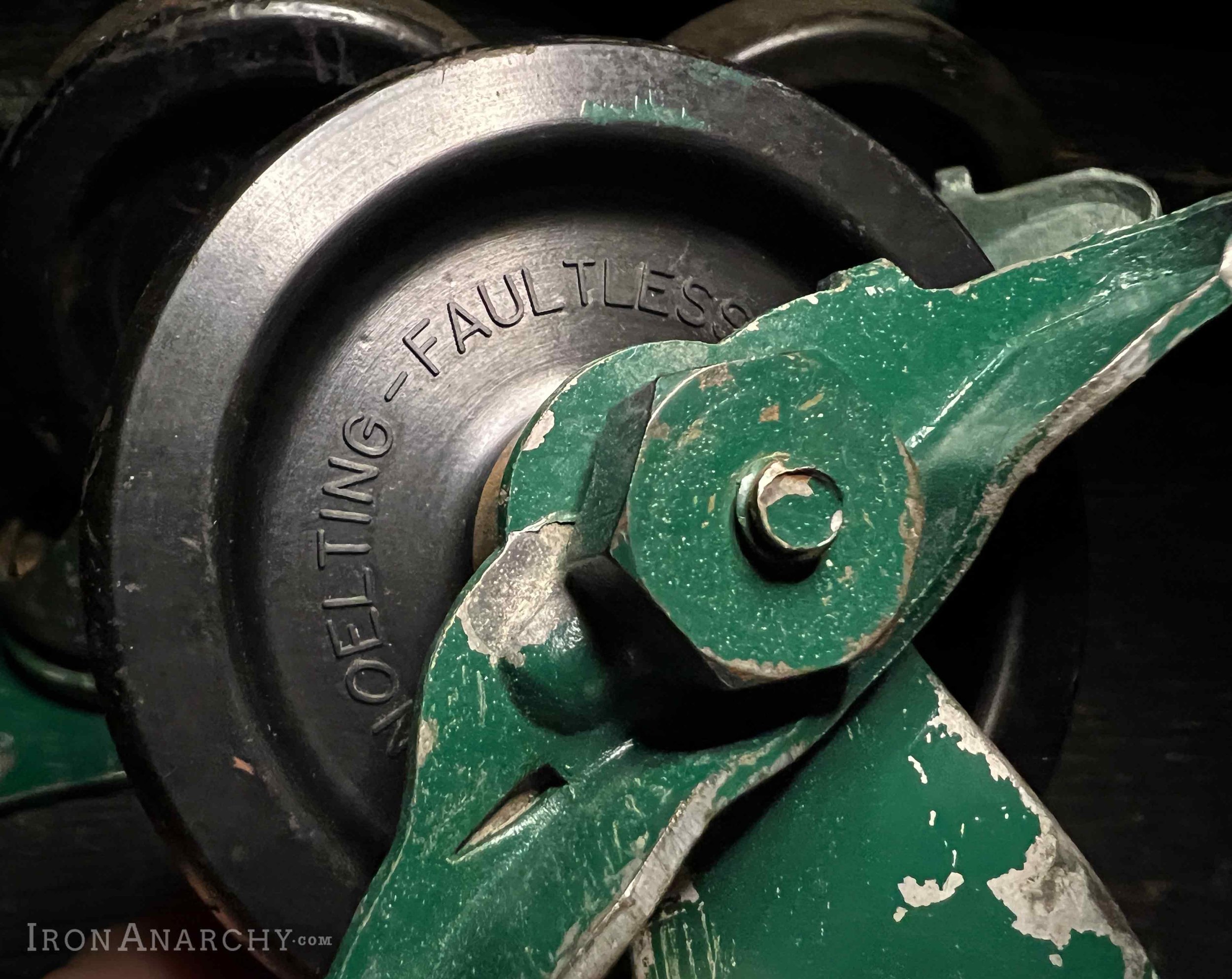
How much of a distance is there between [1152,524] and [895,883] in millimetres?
1023

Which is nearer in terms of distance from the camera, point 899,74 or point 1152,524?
point 899,74

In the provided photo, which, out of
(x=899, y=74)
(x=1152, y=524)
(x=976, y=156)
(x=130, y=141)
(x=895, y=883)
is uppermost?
(x=130, y=141)

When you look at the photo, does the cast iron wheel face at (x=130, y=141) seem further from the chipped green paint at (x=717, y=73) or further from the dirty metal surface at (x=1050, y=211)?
the dirty metal surface at (x=1050, y=211)

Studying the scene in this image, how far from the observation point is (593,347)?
0.69 metres

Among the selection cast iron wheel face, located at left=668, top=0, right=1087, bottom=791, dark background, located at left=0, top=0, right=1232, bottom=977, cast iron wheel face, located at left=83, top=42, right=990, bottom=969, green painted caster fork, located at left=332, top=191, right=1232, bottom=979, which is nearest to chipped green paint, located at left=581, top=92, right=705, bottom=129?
cast iron wheel face, located at left=83, top=42, right=990, bottom=969

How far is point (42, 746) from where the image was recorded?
3.26 feet

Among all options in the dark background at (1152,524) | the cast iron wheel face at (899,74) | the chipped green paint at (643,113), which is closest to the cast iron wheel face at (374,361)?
the chipped green paint at (643,113)

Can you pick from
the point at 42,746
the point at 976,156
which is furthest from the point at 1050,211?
the point at 42,746

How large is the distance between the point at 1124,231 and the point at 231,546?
1.66ft

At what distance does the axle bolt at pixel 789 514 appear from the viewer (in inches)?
14.8

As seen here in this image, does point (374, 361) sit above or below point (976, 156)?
above

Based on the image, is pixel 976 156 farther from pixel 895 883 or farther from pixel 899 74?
pixel 895 883

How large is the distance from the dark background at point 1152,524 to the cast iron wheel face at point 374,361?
1.67 ft

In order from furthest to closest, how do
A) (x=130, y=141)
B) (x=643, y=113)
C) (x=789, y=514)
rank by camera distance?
(x=130, y=141)
(x=643, y=113)
(x=789, y=514)
